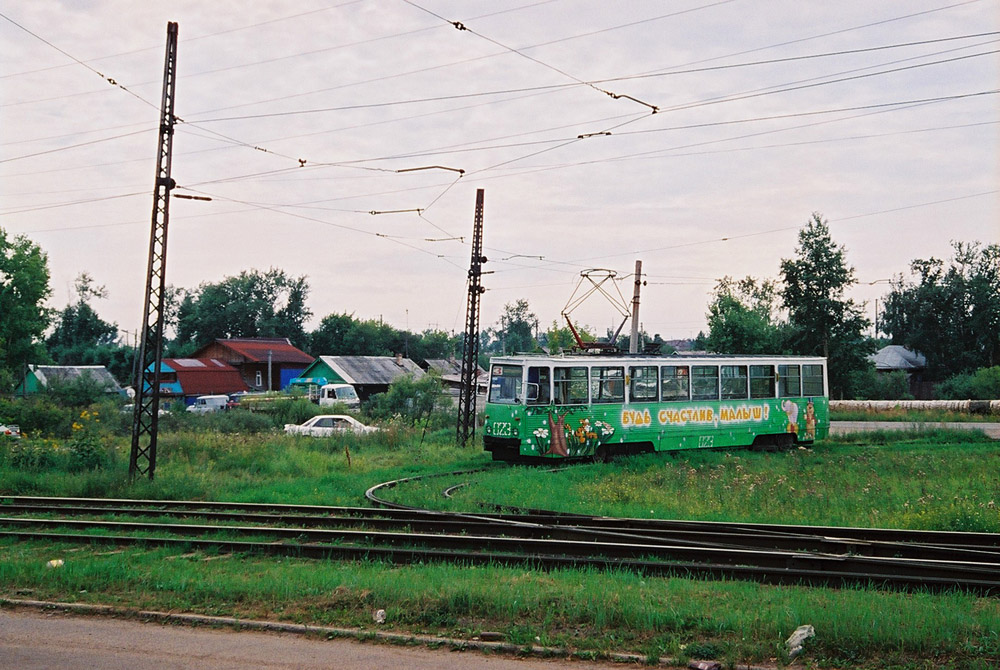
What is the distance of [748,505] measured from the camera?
14859 millimetres

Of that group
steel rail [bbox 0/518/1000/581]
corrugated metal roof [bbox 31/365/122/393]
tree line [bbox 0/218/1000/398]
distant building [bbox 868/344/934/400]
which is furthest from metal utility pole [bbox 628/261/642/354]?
corrugated metal roof [bbox 31/365/122/393]

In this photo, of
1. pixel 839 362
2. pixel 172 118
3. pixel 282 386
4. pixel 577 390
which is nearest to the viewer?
pixel 172 118

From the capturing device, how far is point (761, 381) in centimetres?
2569

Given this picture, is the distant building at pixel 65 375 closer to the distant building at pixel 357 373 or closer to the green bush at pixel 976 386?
the distant building at pixel 357 373

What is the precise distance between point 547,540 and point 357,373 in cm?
5541

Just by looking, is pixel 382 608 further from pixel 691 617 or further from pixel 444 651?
pixel 691 617

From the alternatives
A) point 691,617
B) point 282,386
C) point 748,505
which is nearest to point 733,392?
point 748,505

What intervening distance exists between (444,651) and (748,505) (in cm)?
885

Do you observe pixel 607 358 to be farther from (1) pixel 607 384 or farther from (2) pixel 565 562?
(2) pixel 565 562

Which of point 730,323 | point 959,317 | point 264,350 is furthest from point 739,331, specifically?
point 264,350

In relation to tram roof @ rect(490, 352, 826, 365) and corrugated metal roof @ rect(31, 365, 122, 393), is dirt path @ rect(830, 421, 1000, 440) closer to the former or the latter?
tram roof @ rect(490, 352, 826, 365)

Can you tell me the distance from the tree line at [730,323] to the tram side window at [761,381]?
3.22 m

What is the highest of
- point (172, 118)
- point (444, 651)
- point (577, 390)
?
point (172, 118)

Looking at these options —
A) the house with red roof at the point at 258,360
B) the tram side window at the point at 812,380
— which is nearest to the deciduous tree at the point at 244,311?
the house with red roof at the point at 258,360
